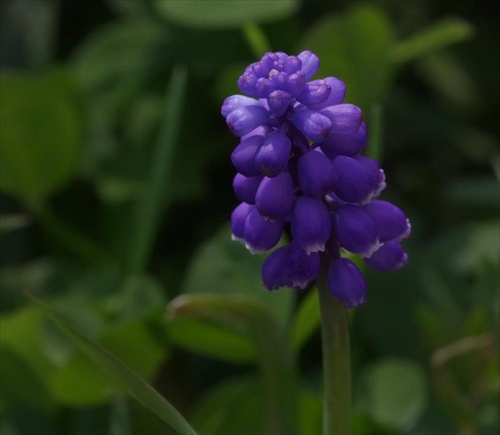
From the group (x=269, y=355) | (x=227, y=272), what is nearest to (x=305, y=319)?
(x=269, y=355)

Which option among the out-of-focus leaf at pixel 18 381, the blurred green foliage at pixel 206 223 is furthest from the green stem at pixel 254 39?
the out-of-focus leaf at pixel 18 381

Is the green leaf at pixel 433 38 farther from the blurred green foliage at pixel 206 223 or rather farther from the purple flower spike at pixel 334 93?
the purple flower spike at pixel 334 93

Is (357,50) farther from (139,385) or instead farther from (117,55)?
(139,385)

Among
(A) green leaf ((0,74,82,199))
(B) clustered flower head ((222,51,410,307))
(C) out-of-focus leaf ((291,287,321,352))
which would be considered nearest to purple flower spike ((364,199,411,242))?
(B) clustered flower head ((222,51,410,307))

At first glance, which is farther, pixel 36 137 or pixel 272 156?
pixel 36 137

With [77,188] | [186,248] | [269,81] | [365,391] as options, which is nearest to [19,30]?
[77,188]

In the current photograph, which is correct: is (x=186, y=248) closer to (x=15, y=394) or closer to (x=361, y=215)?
(x=15, y=394)
